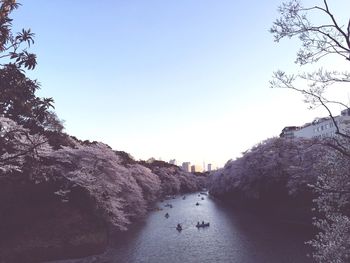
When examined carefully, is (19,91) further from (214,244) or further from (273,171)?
(273,171)

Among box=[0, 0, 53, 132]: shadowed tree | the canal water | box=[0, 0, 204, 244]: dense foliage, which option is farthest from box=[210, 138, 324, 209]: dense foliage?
box=[0, 0, 53, 132]: shadowed tree

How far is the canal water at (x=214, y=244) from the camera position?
1044 inches

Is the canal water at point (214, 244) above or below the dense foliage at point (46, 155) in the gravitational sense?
below

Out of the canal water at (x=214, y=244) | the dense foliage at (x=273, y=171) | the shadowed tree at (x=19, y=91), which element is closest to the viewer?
the shadowed tree at (x=19, y=91)

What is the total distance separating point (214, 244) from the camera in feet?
104

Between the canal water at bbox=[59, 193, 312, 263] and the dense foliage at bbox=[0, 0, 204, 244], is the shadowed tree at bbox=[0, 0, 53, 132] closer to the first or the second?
the dense foliage at bbox=[0, 0, 204, 244]

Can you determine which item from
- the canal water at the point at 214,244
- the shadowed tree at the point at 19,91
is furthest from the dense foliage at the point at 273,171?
the shadowed tree at the point at 19,91

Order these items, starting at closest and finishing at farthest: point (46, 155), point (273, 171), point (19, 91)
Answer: point (19, 91) < point (46, 155) < point (273, 171)

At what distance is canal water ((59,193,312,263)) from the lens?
26.5 metres

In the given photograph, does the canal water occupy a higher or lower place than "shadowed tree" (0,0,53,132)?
lower

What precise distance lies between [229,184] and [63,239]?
51107mm

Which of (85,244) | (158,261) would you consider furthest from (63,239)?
(158,261)

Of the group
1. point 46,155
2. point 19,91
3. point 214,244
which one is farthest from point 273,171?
point 19,91

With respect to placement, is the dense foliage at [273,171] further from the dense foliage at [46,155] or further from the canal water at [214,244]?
the dense foliage at [46,155]
